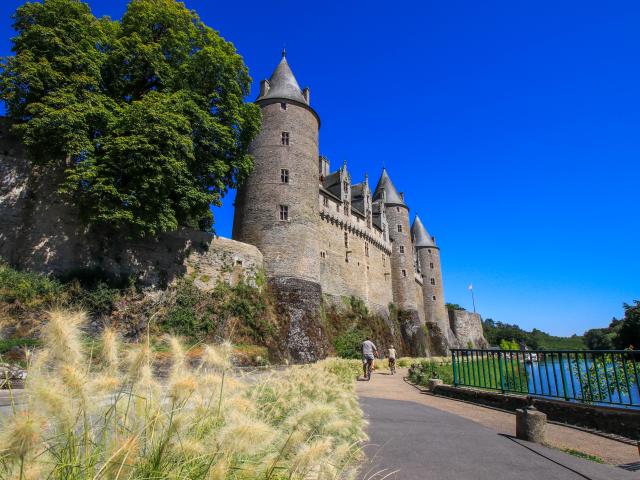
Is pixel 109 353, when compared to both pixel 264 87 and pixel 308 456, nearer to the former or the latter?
pixel 308 456

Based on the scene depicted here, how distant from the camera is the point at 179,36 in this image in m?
19.7

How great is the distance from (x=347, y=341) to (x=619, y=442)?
2215cm

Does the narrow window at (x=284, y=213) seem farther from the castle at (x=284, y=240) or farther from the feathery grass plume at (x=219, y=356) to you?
the feathery grass plume at (x=219, y=356)

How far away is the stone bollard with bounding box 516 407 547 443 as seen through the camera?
6.27 m

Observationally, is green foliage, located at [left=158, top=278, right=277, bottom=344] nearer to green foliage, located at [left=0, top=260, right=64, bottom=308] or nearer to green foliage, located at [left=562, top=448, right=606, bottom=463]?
green foliage, located at [left=0, top=260, right=64, bottom=308]

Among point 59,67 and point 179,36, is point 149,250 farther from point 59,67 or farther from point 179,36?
point 179,36

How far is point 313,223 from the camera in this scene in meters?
28.0

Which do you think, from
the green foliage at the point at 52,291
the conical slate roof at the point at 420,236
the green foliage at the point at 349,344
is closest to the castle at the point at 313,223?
the green foliage at the point at 349,344

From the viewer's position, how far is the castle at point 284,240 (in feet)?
56.4

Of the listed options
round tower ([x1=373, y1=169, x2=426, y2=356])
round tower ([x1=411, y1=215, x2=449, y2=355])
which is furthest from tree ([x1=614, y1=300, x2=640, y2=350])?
round tower ([x1=373, y1=169, x2=426, y2=356])

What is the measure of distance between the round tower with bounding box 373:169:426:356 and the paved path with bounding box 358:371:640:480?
115ft

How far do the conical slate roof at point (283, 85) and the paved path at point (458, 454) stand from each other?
2616 centimetres

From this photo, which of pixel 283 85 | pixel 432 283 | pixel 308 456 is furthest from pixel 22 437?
pixel 432 283

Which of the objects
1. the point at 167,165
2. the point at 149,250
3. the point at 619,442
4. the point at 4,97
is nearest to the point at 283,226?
the point at 149,250
